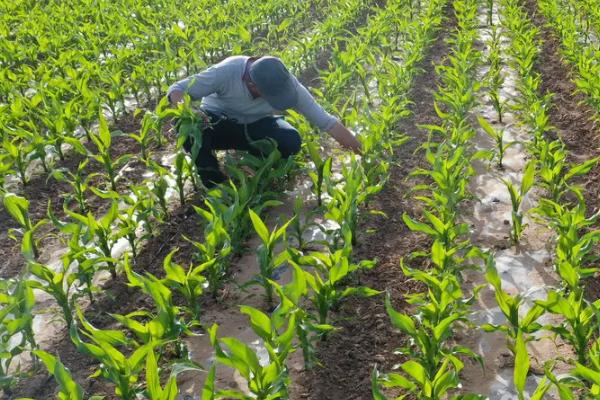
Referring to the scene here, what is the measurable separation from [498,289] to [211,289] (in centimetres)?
156

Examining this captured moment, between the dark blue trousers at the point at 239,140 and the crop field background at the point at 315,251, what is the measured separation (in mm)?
123

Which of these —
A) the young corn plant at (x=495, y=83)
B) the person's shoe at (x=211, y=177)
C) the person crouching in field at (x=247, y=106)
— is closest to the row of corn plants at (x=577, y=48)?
the young corn plant at (x=495, y=83)

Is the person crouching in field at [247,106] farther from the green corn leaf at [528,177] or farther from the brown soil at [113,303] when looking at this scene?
the green corn leaf at [528,177]

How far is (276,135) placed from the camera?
4.63m

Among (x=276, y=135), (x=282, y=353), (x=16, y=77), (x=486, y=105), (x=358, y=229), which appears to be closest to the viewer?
(x=282, y=353)

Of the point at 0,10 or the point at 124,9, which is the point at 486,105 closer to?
the point at 124,9

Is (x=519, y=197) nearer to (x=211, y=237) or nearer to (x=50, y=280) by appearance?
(x=211, y=237)

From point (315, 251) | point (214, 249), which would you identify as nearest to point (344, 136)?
point (315, 251)

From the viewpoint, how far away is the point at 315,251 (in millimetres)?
3855

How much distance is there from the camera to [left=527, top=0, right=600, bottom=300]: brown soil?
14.2ft

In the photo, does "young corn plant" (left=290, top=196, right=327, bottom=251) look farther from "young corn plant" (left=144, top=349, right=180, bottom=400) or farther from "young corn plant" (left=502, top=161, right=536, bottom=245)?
"young corn plant" (left=144, top=349, right=180, bottom=400)

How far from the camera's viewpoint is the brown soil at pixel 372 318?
294cm

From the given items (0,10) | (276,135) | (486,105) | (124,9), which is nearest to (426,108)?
(486,105)

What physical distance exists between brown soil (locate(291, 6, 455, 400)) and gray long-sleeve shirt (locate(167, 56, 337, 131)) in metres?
0.77
